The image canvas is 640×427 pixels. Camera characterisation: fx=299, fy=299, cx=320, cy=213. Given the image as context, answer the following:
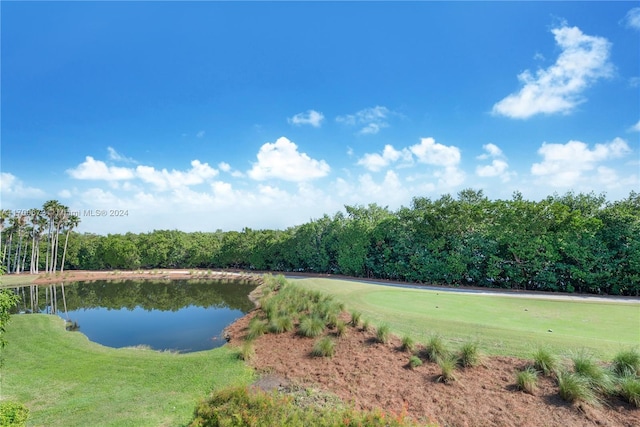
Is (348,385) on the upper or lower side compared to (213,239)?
lower

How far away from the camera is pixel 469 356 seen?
21.9 feet

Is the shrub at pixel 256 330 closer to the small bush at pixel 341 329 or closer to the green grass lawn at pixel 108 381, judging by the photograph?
the green grass lawn at pixel 108 381

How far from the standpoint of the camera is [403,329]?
9.41 metres

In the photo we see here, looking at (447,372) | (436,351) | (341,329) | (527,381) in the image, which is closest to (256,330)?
(341,329)

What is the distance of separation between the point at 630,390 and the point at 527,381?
4.92 ft

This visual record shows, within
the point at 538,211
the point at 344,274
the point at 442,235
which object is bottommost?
the point at 344,274

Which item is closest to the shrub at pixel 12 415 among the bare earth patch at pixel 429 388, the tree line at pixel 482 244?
the bare earth patch at pixel 429 388

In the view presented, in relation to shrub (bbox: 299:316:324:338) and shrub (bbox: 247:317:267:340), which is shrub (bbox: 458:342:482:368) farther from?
shrub (bbox: 247:317:267:340)

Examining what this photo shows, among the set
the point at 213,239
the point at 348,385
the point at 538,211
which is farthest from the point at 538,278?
the point at 213,239

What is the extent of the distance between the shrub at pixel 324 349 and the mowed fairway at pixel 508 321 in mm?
2335

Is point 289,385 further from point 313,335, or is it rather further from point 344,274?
point 344,274

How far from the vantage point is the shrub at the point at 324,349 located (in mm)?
8008

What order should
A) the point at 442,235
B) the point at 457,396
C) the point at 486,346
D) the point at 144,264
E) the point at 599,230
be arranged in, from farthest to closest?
the point at 144,264, the point at 442,235, the point at 599,230, the point at 486,346, the point at 457,396

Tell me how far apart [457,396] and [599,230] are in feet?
59.7
